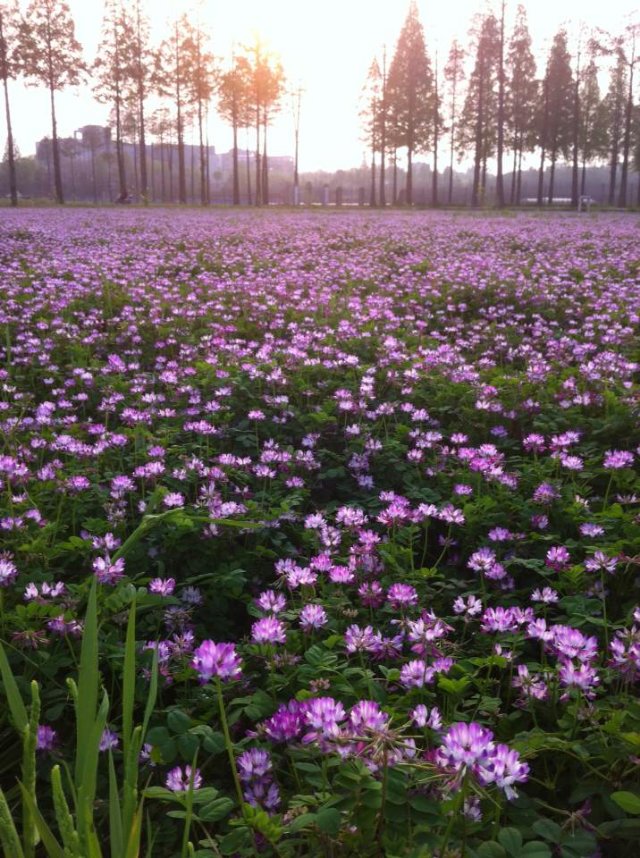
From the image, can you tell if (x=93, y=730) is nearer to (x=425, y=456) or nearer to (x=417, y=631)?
(x=417, y=631)

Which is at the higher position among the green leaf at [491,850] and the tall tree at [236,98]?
the tall tree at [236,98]

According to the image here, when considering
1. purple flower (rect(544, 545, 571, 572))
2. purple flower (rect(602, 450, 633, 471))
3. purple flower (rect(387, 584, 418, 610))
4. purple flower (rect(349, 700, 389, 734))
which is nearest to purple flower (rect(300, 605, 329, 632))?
purple flower (rect(387, 584, 418, 610))

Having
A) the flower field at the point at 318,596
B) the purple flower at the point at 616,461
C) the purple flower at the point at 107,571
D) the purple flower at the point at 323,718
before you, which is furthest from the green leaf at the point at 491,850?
the purple flower at the point at 616,461

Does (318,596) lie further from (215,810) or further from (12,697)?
(12,697)

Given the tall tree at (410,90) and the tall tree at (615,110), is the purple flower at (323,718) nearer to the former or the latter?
the tall tree at (410,90)

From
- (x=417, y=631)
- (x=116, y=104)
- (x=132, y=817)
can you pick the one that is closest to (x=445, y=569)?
(x=417, y=631)

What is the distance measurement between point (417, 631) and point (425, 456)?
1.96m

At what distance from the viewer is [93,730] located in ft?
3.78

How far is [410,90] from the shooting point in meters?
49.3

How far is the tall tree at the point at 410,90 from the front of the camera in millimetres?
49938

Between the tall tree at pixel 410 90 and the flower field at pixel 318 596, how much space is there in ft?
158

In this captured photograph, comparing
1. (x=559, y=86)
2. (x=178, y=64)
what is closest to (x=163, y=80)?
(x=178, y=64)

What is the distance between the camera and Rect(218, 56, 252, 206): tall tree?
46906 mm

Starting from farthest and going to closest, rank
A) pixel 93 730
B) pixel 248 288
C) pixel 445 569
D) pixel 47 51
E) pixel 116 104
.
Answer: pixel 116 104 → pixel 47 51 → pixel 248 288 → pixel 445 569 → pixel 93 730
